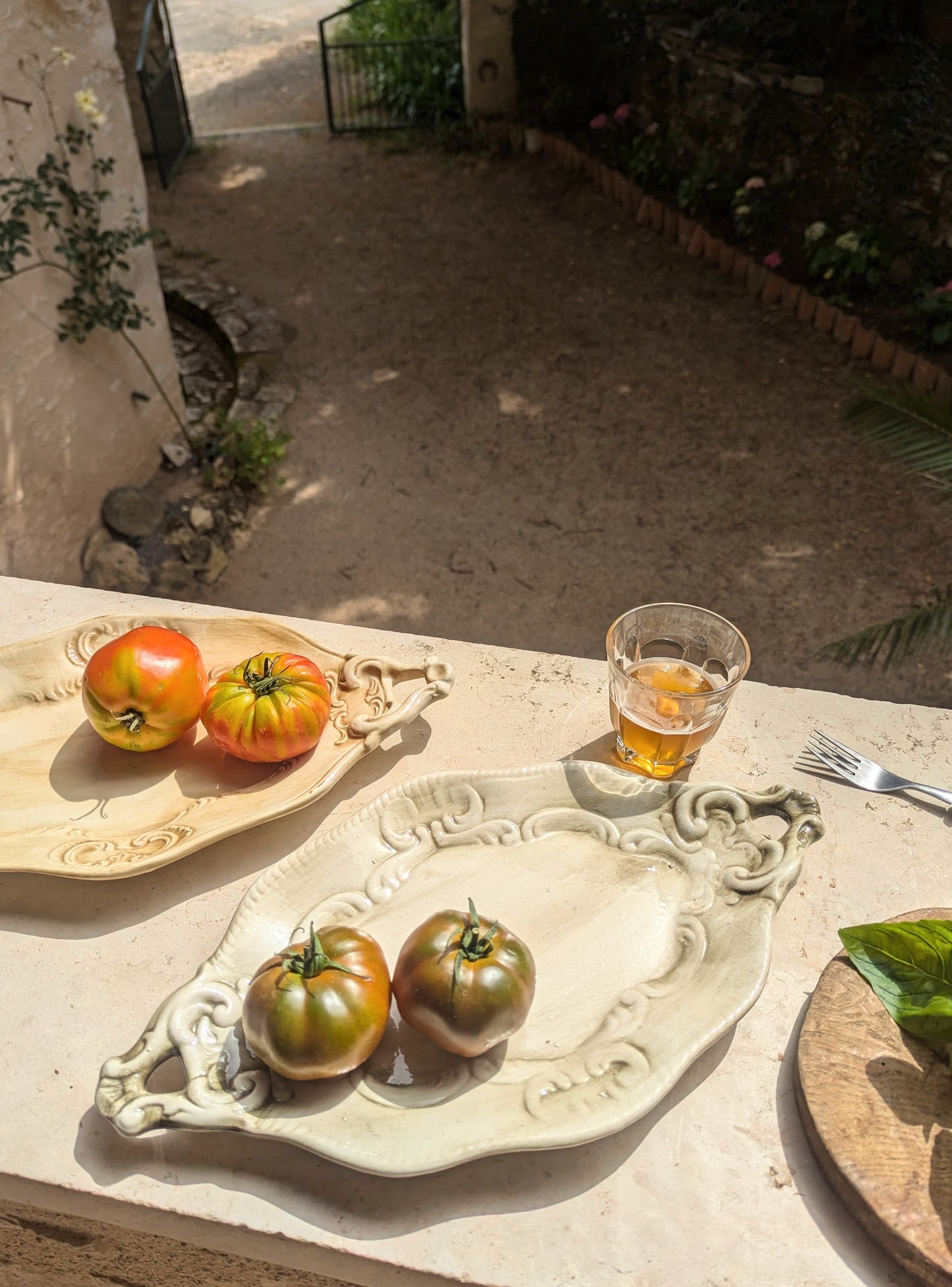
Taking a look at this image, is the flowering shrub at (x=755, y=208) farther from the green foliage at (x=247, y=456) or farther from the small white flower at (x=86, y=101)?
the small white flower at (x=86, y=101)

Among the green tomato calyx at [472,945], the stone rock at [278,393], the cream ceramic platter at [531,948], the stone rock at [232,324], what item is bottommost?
the stone rock at [278,393]

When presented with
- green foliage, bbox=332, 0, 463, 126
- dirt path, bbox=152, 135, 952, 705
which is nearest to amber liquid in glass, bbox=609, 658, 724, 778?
dirt path, bbox=152, 135, 952, 705

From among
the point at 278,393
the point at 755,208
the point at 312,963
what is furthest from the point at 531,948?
the point at 755,208

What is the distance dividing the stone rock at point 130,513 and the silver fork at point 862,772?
353 cm

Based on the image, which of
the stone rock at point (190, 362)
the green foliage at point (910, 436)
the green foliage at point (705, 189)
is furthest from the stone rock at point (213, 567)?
the green foliage at point (705, 189)

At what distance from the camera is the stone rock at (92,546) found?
4.22 metres

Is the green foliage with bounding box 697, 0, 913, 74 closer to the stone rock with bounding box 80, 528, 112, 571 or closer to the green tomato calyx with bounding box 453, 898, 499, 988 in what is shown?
the stone rock with bounding box 80, 528, 112, 571

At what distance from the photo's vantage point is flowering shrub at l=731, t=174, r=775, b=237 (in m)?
5.95

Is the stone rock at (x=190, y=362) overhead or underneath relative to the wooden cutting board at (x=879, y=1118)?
underneath

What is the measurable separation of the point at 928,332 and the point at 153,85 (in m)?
5.82

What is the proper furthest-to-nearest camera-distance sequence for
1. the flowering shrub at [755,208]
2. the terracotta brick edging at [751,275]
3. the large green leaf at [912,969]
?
the flowering shrub at [755,208]
the terracotta brick edging at [751,275]
the large green leaf at [912,969]

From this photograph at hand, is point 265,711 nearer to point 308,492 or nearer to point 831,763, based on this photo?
point 831,763

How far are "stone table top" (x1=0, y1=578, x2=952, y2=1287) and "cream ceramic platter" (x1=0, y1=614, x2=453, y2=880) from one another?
87mm

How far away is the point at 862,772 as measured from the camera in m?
1.59
